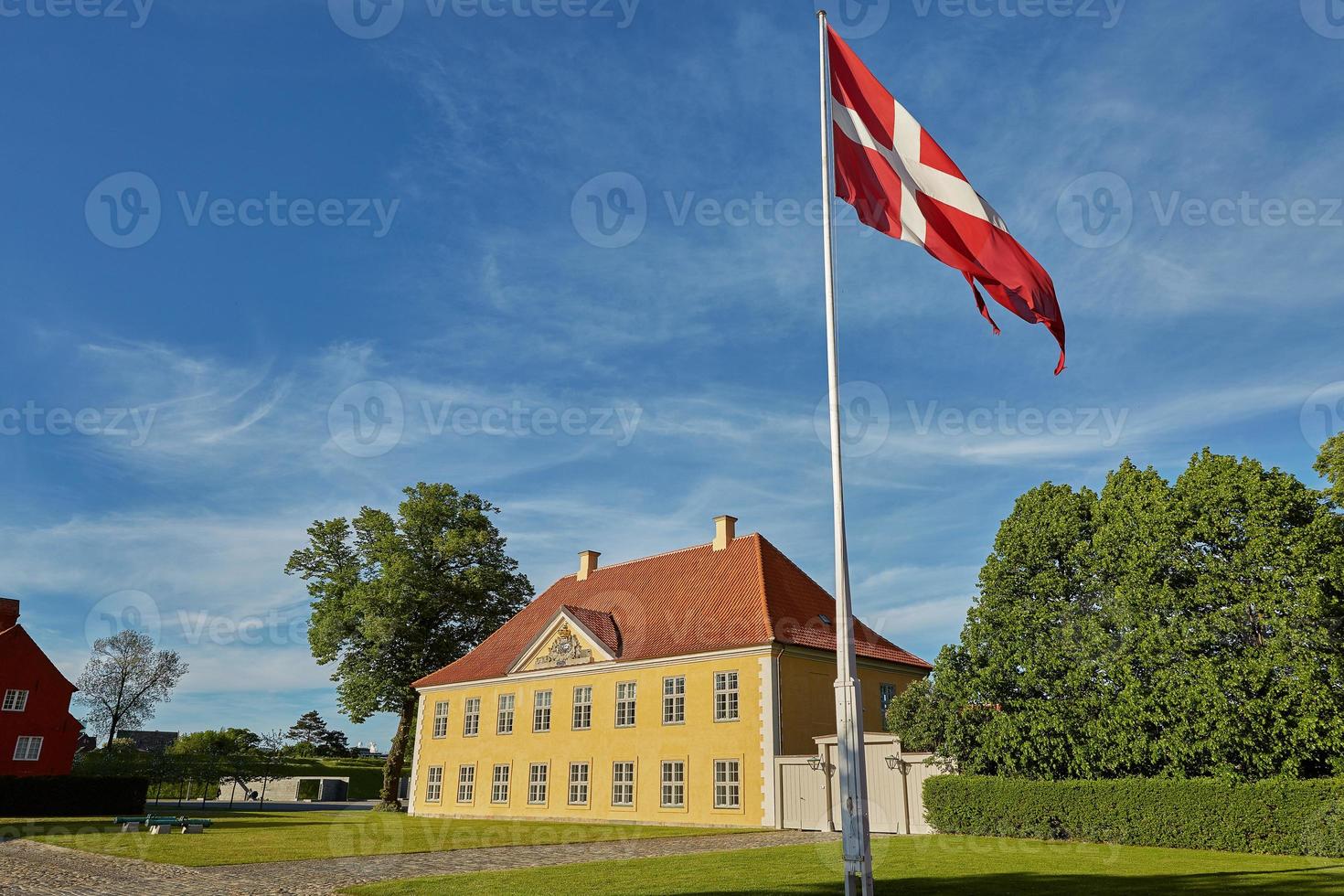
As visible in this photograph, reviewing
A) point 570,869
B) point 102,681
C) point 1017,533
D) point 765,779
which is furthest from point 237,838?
point 102,681

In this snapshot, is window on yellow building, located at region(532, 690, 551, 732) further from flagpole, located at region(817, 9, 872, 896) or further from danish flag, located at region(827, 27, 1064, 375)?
danish flag, located at region(827, 27, 1064, 375)

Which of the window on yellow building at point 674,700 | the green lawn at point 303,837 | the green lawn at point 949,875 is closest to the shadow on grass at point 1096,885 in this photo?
the green lawn at point 949,875

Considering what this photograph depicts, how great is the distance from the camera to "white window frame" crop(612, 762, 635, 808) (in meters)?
33.3

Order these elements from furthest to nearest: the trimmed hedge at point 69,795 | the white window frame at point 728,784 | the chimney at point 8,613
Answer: the chimney at point 8,613 < the trimmed hedge at point 69,795 < the white window frame at point 728,784

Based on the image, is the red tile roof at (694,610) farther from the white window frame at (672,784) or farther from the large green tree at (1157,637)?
the large green tree at (1157,637)

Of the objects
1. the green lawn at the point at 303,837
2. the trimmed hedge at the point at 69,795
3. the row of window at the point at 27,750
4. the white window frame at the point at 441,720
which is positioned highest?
the white window frame at the point at 441,720

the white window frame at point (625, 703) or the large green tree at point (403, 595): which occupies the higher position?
the large green tree at point (403, 595)

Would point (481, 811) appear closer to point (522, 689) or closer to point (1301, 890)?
point (522, 689)

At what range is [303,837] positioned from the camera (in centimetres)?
2617

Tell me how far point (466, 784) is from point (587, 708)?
28.4 ft

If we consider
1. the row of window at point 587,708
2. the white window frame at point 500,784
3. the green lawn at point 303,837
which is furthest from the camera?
the white window frame at point 500,784

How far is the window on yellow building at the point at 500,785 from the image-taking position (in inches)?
1516

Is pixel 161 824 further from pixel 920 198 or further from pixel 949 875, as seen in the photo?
pixel 920 198

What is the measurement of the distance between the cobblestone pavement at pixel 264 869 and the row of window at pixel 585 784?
22.9ft
